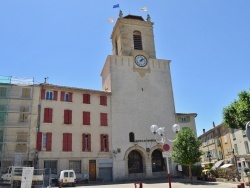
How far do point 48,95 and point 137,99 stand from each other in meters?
12.7

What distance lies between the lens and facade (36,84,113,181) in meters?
30.3

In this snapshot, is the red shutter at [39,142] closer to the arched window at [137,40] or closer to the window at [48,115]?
the window at [48,115]

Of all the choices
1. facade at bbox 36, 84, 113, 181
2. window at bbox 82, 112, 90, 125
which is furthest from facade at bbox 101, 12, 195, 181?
window at bbox 82, 112, 90, 125

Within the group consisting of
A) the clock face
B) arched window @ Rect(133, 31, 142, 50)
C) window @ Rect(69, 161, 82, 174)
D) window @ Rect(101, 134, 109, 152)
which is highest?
arched window @ Rect(133, 31, 142, 50)

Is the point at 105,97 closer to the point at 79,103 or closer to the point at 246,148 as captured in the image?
the point at 79,103

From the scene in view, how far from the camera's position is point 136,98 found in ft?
122

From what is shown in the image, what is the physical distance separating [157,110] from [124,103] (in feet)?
17.2

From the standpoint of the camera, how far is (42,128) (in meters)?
30.4

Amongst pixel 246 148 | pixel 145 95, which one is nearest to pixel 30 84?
pixel 145 95

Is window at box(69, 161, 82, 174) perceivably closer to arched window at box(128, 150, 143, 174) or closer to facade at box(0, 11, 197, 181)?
facade at box(0, 11, 197, 181)

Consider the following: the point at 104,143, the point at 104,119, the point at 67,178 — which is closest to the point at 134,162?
the point at 104,143

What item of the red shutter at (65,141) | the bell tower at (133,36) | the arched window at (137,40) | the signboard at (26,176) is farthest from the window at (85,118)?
the signboard at (26,176)

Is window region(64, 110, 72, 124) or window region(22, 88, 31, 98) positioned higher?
window region(22, 88, 31, 98)

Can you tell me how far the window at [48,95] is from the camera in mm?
31797
